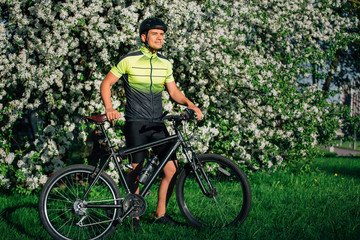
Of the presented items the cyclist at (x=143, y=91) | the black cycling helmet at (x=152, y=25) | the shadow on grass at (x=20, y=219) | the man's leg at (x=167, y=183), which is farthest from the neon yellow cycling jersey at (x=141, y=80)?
the shadow on grass at (x=20, y=219)

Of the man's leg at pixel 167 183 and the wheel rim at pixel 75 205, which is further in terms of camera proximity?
the man's leg at pixel 167 183

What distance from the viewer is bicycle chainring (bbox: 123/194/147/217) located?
136 inches

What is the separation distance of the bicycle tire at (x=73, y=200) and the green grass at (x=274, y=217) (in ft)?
0.76

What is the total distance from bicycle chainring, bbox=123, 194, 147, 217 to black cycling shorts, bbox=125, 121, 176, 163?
40 centimetres

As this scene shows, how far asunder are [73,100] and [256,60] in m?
2.96

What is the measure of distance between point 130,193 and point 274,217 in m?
1.86

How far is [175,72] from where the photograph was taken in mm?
5562

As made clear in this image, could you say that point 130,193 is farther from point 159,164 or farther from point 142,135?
point 142,135

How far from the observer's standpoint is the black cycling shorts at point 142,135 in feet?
12.0

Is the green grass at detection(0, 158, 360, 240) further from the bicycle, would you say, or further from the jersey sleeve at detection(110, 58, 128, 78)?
the jersey sleeve at detection(110, 58, 128, 78)

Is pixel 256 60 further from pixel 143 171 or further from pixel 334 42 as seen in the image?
pixel 143 171

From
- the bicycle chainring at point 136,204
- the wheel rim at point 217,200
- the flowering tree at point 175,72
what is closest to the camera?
the bicycle chainring at point 136,204

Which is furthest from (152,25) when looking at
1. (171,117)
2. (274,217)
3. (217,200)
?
(274,217)

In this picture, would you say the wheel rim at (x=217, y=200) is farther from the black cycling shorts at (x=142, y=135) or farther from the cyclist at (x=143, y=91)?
the black cycling shorts at (x=142, y=135)
